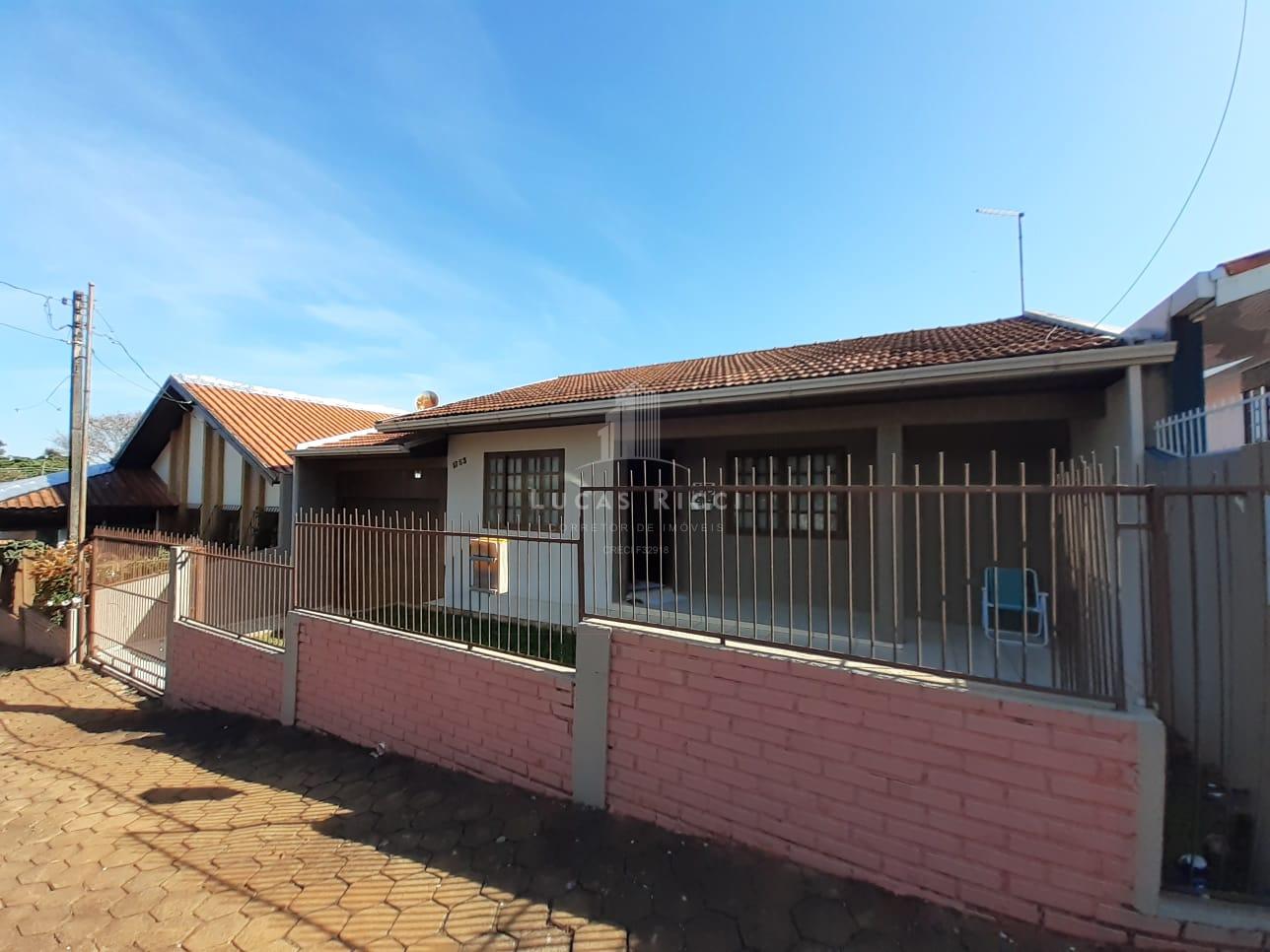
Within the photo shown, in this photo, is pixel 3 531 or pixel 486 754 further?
pixel 3 531

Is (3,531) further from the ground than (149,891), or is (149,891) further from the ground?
(3,531)

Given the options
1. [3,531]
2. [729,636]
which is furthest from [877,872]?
[3,531]

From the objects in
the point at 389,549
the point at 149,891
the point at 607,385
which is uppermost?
the point at 607,385

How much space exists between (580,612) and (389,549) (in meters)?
2.40

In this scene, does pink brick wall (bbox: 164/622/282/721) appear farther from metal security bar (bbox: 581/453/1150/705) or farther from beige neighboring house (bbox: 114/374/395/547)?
beige neighboring house (bbox: 114/374/395/547)

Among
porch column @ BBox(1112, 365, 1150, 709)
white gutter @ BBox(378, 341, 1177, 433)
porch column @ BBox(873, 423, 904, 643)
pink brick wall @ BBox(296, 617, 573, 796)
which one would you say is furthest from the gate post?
porch column @ BBox(1112, 365, 1150, 709)

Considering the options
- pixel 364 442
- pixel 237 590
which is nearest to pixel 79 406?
pixel 364 442

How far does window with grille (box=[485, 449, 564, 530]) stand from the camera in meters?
8.04

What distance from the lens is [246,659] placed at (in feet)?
21.3

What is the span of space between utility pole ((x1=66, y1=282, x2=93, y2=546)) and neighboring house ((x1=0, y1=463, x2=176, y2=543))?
3061 millimetres

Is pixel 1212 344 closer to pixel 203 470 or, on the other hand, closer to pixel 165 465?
pixel 203 470

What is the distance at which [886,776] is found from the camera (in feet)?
9.72

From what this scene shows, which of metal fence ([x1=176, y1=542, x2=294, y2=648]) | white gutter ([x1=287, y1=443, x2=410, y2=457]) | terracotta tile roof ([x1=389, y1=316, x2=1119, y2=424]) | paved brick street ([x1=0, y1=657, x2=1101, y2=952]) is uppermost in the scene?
terracotta tile roof ([x1=389, y1=316, x2=1119, y2=424])

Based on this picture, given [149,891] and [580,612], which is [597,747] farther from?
[149,891]
